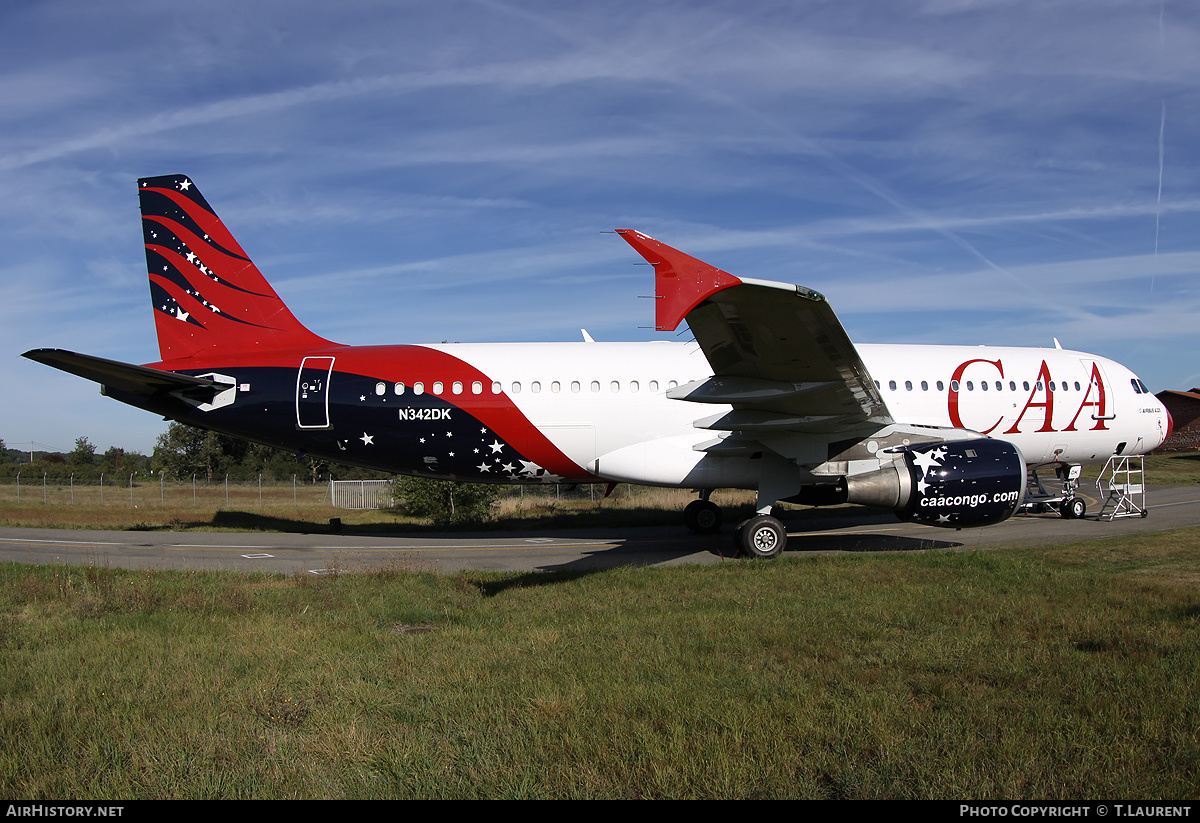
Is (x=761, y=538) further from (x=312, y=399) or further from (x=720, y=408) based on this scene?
(x=312, y=399)

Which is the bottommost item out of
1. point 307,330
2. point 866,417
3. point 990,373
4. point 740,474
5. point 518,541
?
point 518,541

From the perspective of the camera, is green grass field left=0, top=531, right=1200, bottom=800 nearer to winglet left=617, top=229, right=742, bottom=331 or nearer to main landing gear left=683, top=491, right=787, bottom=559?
main landing gear left=683, top=491, right=787, bottom=559

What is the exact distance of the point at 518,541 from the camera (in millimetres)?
16344

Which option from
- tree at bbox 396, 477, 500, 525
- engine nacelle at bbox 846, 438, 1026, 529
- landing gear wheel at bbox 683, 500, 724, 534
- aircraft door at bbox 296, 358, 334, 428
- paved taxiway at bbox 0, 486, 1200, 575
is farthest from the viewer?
tree at bbox 396, 477, 500, 525

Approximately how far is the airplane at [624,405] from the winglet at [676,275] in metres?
2.97

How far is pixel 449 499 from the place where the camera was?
937 inches

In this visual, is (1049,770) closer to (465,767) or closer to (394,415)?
(465,767)

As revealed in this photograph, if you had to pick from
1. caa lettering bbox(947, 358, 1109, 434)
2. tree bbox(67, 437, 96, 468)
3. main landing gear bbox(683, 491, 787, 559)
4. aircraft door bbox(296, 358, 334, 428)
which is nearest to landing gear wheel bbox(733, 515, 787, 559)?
main landing gear bbox(683, 491, 787, 559)

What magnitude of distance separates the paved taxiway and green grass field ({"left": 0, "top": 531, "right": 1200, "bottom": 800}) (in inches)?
Answer: 135

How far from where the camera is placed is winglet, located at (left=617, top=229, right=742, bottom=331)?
7984 mm

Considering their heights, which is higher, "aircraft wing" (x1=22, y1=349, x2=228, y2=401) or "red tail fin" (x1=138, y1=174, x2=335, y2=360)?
"red tail fin" (x1=138, y1=174, x2=335, y2=360)

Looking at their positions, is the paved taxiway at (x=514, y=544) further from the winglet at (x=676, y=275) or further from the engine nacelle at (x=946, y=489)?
the winglet at (x=676, y=275)

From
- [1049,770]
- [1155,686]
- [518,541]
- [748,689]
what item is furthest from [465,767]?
[518,541]
